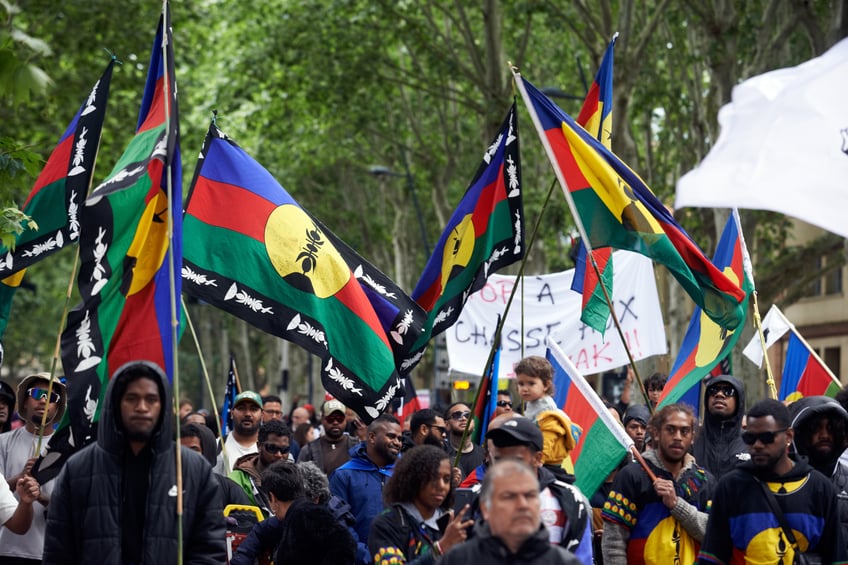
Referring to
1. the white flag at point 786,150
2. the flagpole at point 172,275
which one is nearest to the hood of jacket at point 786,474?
the white flag at point 786,150

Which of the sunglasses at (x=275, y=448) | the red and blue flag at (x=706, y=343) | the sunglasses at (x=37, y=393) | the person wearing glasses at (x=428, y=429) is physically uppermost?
the red and blue flag at (x=706, y=343)

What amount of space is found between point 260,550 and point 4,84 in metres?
2.87

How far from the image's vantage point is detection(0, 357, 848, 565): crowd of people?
5660 mm

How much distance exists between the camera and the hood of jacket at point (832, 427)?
7.23m

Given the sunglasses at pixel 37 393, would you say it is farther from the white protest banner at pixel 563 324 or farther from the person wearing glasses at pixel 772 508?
the white protest banner at pixel 563 324

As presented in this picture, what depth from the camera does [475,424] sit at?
8.80 meters

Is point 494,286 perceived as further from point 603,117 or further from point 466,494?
point 466,494

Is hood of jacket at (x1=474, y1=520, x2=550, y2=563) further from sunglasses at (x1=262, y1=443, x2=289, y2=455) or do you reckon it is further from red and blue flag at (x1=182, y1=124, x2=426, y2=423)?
sunglasses at (x1=262, y1=443, x2=289, y2=455)

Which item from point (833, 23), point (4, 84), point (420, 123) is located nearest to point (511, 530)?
point (4, 84)

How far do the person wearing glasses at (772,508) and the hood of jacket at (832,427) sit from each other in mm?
846

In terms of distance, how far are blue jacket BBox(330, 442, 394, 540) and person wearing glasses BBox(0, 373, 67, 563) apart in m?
1.70

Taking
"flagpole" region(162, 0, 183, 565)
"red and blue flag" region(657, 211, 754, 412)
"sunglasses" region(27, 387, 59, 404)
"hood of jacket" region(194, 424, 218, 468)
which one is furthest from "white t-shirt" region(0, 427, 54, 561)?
"red and blue flag" region(657, 211, 754, 412)

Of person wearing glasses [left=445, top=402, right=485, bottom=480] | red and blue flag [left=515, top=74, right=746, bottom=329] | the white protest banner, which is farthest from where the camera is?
the white protest banner

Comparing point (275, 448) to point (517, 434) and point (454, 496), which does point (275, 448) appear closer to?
point (454, 496)
